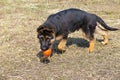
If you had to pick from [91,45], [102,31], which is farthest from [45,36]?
[102,31]

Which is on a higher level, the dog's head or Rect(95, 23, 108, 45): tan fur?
the dog's head

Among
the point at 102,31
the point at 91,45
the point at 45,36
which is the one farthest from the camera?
the point at 102,31

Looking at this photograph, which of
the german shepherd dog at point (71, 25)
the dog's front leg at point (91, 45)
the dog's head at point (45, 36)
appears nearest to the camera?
the dog's head at point (45, 36)

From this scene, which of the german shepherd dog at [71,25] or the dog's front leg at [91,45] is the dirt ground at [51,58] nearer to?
the dog's front leg at [91,45]

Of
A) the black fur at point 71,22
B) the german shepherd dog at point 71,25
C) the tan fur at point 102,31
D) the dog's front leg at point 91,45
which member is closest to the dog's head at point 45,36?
the german shepherd dog at point 71,25

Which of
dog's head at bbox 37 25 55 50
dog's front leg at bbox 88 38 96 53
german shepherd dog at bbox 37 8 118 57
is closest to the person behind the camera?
dog's head at bbox 37 25 55 50

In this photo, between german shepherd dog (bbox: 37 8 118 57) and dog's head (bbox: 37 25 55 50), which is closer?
dog's head (bbox: 37 25 55 50)

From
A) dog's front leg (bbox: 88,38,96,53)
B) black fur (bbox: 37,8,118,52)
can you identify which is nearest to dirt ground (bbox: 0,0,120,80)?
dog's front leg (bbox: 88,38,96,53)

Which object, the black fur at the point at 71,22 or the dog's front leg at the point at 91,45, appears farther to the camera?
the dog's front leg at the point at 91,45

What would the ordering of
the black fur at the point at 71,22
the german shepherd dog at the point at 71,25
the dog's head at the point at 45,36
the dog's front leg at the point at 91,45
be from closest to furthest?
1. the dog's head at the point at 45,36
2. the german shepherd dog at the point at 71,25
3. the black fur at the point at 71,22
4. the dog's front leg at the point at 91,45

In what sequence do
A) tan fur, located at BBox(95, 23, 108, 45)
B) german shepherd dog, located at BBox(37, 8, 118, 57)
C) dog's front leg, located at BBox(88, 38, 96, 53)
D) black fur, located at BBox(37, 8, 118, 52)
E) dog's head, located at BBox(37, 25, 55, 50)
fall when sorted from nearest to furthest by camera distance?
dog's head, located at BBox(37, 25, 55, 50) < german shepherd dog, located at BBox(37, 8, 118, 57) < black fur, located at BBox(37, 8, 118, 52) < dog's front leg, located at BBox(88, 38, 96, 53) < tan fur, located at BBox(95, 23, 108, 45)

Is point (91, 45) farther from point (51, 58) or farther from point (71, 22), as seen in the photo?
point (51, 58)

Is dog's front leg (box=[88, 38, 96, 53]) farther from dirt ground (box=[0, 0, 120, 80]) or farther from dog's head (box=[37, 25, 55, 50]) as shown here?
dog's head (box=[37, 25, 55, 50])

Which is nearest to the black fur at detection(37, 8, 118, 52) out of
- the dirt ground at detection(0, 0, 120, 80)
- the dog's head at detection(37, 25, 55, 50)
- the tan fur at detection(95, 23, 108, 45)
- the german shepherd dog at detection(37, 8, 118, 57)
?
the german shepherd dog at detection(37, 8, 118, 57)
